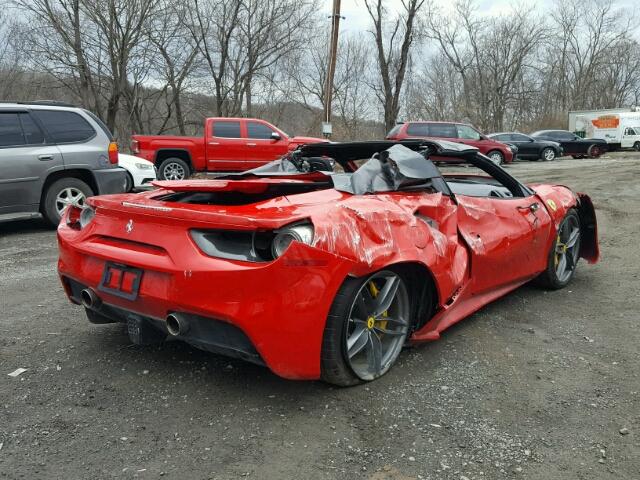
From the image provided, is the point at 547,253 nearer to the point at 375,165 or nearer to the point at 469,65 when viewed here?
the point at 375,165

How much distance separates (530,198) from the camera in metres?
4.27

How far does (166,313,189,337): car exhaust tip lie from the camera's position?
247 cm

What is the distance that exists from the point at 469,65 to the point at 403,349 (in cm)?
4539

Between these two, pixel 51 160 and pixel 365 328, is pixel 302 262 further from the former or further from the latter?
pixel 51 160

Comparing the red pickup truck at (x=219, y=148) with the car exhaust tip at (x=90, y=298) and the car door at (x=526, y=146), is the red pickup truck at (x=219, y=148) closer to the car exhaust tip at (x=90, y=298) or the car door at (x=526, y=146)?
the car exhaust tip at (x=90, y=298)

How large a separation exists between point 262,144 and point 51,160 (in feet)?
25.9

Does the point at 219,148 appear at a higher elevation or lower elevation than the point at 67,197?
higher

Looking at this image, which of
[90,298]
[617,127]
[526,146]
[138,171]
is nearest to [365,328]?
[90,298]

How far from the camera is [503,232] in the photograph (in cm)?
374

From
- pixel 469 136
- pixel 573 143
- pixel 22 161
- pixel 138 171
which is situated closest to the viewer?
pixel 22 161

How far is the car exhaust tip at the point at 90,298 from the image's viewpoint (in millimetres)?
2816

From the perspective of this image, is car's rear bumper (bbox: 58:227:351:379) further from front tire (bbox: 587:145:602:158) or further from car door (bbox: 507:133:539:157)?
front tire (bbox: 587:145:602:158)

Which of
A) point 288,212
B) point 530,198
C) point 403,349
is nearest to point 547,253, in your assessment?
point 530,198

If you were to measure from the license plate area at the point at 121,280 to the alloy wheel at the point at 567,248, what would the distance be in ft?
11.1
